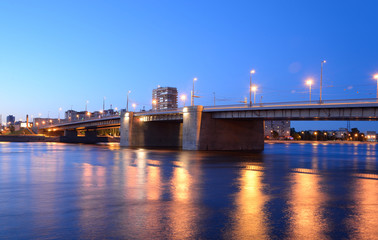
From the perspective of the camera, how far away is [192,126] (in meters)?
64.8

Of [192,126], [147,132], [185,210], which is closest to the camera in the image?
[185,210]

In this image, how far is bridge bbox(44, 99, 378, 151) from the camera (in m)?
49.6

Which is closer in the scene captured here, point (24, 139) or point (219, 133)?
point (219, 133)

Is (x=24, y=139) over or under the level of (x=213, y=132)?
under

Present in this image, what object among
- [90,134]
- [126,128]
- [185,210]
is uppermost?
[126,128]

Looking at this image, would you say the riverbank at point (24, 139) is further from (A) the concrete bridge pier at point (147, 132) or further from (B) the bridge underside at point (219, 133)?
(B) the bridge underside at point (219, 133)

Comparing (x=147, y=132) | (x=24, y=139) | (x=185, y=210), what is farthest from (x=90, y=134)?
(x=185, y=210)

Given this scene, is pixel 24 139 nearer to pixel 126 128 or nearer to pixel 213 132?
pixel 126 128

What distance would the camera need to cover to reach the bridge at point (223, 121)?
49.6m

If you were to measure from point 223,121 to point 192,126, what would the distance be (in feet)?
20.6

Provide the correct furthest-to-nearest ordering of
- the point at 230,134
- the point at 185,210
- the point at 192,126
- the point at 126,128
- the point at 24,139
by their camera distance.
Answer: the point at 24,139 < the point at 126,128 < the point at 230,134 < the point at 192,126 < the point at 185,210

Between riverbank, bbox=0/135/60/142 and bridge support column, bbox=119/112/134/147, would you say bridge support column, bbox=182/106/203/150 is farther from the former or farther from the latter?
riverbank, bbox=0/135/60/142

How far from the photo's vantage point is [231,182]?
63.4ft

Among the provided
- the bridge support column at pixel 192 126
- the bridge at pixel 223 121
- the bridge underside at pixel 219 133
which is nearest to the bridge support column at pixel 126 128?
the bridge at pixel 223 121
